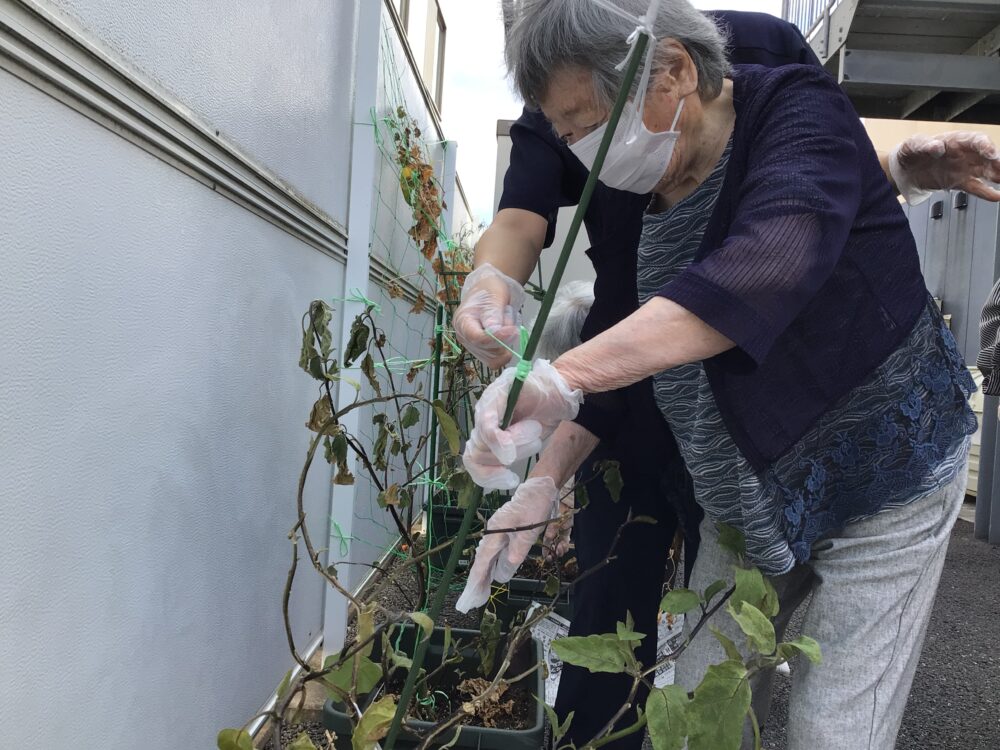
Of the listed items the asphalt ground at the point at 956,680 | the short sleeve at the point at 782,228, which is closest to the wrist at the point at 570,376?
the short sleeve at the point at 782,228

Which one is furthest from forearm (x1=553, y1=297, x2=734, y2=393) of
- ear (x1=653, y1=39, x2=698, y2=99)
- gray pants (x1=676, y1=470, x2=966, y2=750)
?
gray pants (x1=676, y1=470, x2=966, y2=750)

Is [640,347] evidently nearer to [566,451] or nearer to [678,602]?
[678,602]

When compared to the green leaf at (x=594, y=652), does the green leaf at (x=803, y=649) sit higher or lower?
higher

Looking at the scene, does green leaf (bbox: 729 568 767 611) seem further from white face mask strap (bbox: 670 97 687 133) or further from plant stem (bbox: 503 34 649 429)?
white face mask strap (bbox: 670 97 687 133)

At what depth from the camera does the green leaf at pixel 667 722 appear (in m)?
0.84

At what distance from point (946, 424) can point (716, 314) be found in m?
0.53

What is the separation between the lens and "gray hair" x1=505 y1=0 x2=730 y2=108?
36.8 inches

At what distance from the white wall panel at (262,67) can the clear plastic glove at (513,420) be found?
628mm

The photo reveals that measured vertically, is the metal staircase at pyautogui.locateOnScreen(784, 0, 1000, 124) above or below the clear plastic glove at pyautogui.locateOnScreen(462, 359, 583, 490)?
above

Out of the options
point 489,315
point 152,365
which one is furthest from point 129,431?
point 489,315

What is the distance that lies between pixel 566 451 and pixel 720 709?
66 cm

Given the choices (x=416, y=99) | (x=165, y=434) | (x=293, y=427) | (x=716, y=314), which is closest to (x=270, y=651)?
(x=293, y=427)

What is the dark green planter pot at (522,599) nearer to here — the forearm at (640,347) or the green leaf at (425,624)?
the green leaf at (425,624)

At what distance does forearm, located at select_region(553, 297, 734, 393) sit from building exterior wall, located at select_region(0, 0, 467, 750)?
1.92ft
